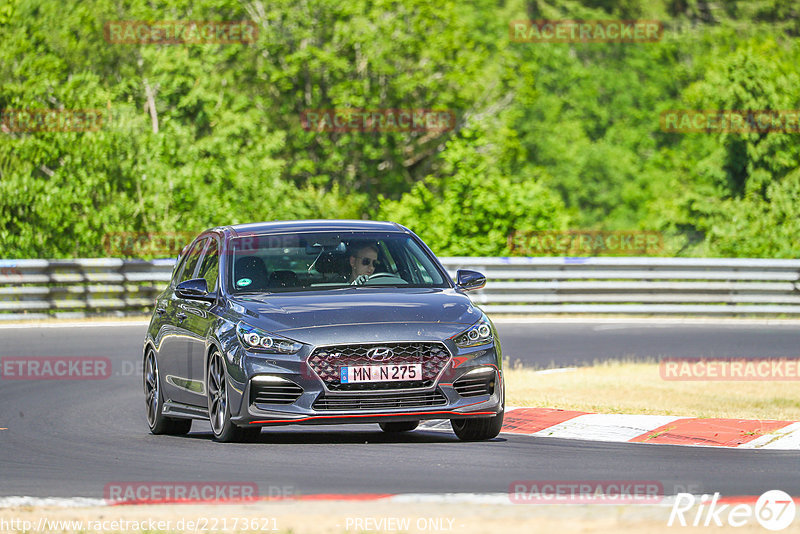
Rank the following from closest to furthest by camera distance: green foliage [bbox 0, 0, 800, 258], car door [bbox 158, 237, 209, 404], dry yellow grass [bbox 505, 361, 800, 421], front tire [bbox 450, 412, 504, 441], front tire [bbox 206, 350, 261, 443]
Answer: front tire [bbox 206, 350, 261, 443] → front tire [bbox 450, 412, 504, 441] → car door [bbox 158, 237, 209, 404] → dry yellow grass [bbox 505, 361, 800, 421] → green foliage [bbox 0, 0, 800, 258]

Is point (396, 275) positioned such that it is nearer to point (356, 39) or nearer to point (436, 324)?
point (436, 324)

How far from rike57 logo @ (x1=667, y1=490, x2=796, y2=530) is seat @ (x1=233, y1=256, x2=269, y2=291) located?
4.12 meters

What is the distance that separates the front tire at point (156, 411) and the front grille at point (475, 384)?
8.96 feet

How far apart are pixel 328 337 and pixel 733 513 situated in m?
3.39

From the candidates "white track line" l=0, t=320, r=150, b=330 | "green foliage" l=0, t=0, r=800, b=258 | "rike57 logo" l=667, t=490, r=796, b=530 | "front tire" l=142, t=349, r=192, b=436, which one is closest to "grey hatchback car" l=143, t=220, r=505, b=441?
"front tire" l=142, t=349, r=192, b=436

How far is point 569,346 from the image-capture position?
20.0 metres

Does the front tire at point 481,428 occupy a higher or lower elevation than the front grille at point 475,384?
lower

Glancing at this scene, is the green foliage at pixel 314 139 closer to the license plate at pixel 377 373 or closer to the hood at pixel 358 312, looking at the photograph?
the hood at pixel 358 312

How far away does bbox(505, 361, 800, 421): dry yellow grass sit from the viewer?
12.8 metres

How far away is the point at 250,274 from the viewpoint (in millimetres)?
10609

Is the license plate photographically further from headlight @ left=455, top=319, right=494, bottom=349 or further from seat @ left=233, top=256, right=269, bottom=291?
seat @ left=233, top=256, right=269, bottom=291

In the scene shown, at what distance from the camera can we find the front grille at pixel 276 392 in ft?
31.2

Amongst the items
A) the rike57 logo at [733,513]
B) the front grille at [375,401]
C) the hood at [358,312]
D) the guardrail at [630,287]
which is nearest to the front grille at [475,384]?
the front grille at [375,401]

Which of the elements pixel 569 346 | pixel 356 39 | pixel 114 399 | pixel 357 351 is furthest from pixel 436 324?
pixel 356 39
